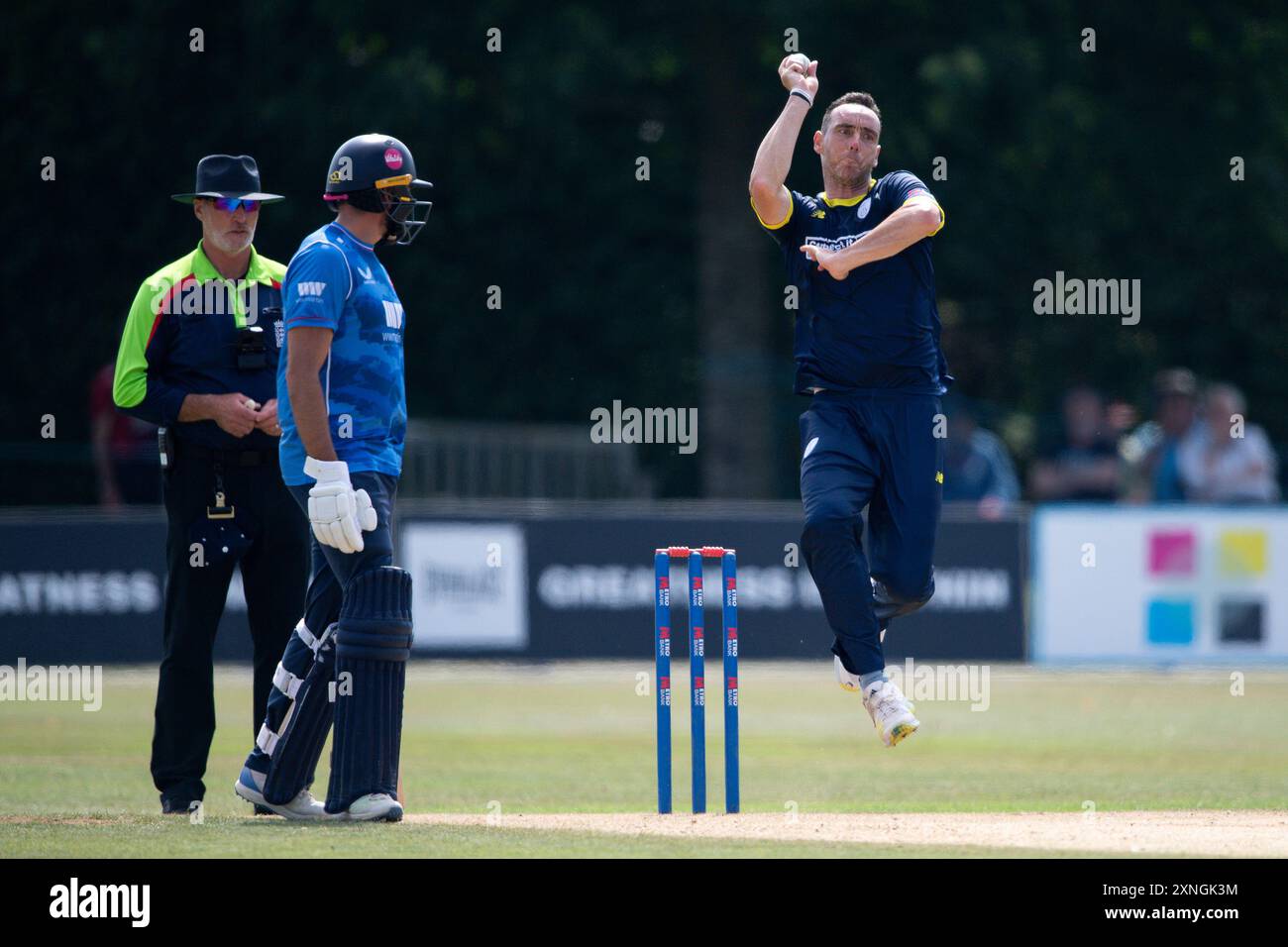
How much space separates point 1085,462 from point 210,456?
40.4 ft

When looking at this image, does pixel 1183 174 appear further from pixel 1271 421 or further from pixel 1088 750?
pixel 1088 750

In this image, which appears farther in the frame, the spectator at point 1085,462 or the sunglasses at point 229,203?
the spectator at point 1085,462

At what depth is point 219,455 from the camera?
868 centimetres

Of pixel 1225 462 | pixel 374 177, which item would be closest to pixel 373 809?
pixel 374 177

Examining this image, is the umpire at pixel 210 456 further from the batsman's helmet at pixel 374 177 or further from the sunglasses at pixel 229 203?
the batsman's helmet at pixel 374 177

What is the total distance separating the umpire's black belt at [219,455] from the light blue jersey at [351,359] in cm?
87

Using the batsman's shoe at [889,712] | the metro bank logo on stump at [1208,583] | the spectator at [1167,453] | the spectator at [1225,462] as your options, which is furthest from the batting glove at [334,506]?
the spectator at [1167,453]

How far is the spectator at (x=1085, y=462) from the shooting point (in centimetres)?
1936

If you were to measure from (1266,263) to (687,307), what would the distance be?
7053 mm

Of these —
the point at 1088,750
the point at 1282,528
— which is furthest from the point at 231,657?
the point at 1282,528

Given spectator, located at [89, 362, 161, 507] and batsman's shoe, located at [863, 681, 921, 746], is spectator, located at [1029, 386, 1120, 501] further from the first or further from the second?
batsman's shoe, located at [863, 681, 921, 746]

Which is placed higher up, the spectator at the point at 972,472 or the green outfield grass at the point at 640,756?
the spectator at the point at 972,472

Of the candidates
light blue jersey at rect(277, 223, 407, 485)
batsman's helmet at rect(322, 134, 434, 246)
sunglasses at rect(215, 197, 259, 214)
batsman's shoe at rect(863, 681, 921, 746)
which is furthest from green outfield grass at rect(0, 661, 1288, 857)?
sunglasses at rect(215, 197, 259, 214)

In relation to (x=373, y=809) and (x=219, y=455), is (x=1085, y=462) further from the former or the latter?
(x=373, y=809)
